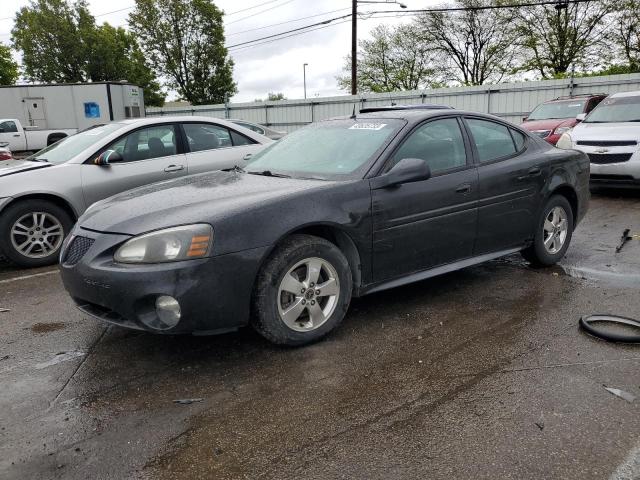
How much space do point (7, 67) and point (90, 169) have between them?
176 ft

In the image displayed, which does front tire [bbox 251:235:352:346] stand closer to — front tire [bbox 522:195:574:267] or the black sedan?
the black sedan

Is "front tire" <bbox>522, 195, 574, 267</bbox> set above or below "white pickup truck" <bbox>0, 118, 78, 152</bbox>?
below

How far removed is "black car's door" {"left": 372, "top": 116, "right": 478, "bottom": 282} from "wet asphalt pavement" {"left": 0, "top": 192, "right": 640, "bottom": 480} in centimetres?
45

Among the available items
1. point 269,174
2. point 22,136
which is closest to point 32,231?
point 269,174

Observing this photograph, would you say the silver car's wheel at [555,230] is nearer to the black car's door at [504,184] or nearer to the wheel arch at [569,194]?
the wheel arch at [569,194]

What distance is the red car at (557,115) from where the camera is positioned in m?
12.0

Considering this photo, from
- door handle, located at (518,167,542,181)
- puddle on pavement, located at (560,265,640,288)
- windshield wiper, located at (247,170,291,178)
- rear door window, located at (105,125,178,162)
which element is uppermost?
rear door window, located at (105,125,178,162)

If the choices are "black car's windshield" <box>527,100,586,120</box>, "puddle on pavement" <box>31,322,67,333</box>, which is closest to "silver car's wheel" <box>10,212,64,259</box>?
"puddle on pavement" <box>31,322,67,333</box>

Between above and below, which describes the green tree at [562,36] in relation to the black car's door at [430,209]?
above

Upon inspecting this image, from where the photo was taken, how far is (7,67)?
5044cm

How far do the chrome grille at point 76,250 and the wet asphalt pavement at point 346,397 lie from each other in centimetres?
63

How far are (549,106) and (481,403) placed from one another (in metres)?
12.4

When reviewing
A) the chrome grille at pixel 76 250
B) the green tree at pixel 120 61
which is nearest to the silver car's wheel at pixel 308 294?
the chrome grille at pixel 76 250

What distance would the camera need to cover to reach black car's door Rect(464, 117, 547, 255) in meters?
4.50
